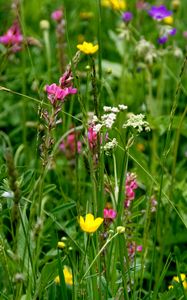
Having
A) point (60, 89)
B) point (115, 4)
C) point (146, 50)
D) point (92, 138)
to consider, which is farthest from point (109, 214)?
point (115, 4)

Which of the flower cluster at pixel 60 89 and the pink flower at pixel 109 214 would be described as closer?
the flower cluster at pixel 60 89

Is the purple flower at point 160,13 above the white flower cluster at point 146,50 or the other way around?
above

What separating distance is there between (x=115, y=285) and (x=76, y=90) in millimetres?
429

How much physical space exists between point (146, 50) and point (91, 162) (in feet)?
3.55

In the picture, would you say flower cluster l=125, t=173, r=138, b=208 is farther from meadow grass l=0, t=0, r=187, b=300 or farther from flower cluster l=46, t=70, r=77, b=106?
flower cluster l=46, t=70, r=77, b=106

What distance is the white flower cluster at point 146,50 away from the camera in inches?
101

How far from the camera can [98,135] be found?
160 centimetres

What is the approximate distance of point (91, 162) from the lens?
1.61 m

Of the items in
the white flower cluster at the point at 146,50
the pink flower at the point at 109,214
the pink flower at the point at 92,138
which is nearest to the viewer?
the pink flower at the point at 92,138

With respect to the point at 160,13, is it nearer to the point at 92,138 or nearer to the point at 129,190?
the point at 129,190

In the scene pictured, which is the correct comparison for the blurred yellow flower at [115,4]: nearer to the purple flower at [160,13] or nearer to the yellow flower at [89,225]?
the purple flower at [160,13]

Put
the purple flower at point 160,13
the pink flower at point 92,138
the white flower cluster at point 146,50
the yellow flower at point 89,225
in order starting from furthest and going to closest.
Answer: the purple flower at point 160,13, the white flower cluster at point 146,50, the pink flower at point 92,138, the yellow flower at point 89,225

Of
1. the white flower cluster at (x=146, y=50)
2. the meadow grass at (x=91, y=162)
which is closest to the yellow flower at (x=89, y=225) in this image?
the meadow grass at (x=91, y=162)

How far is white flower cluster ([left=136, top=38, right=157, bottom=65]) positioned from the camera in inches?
101
